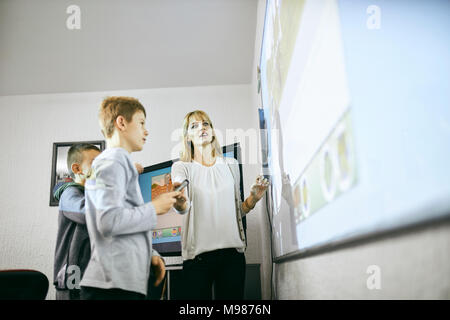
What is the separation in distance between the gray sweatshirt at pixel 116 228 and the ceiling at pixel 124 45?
1604 mm

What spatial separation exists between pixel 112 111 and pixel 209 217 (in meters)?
0.52

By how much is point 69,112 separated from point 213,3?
1604 millimetres

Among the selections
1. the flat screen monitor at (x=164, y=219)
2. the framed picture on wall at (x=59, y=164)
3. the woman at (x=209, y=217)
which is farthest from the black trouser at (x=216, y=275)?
the framed picture on wall at (x=59, y=164)

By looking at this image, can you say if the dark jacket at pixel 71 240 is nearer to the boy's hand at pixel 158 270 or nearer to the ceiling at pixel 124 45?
the boy's hand at pixel 158 270

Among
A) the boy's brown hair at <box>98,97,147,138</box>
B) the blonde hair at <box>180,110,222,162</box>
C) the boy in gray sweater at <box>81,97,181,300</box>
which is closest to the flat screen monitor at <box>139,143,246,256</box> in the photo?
the blonde hair at <box>180,110,222,162</box>

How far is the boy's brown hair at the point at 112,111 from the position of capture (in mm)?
1137

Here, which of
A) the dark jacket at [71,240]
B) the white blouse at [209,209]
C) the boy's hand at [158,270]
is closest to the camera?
the boy's hand at [158,270]

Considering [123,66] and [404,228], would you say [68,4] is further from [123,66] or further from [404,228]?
[404,228]

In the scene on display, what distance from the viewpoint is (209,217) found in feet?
4.42

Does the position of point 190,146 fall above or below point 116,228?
above

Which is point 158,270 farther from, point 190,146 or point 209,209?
point 190,146

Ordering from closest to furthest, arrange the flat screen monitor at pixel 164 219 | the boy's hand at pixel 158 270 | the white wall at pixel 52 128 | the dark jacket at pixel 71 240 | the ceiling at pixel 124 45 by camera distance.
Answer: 1. the boy's hand at pixel 158 270
2. the dark jacket at pixel 71 240
3. the flat screen monitor at pixel 164 219
4. the ceiling at pixel 124 45
5. the white wall at pixel 52 128

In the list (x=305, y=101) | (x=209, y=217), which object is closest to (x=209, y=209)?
(x=209, y=217)

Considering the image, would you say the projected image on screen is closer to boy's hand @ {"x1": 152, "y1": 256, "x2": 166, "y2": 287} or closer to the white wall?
boy's hand @ {"x1": 152, "y1": 256, "x2": 166, "y2": 287}
